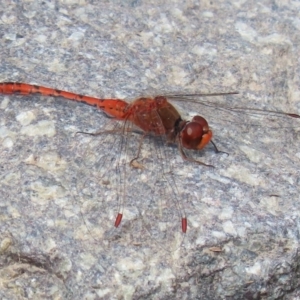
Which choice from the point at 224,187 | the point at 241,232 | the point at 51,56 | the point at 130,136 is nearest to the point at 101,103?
the point at 130,136

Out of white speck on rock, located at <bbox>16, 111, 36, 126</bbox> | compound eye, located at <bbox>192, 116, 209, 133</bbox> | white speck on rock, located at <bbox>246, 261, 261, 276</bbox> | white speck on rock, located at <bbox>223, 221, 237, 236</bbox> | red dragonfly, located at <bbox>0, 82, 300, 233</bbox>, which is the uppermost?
compound eye, located at <bbox>192, 116, 209, 133</bbox>

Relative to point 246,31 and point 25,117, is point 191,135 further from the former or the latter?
A: point 246,31

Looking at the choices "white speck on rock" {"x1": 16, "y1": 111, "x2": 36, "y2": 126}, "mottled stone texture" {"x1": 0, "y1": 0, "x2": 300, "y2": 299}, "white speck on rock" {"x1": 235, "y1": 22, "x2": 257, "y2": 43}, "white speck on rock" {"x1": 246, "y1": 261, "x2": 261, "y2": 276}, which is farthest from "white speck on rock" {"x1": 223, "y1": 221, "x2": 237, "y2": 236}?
"white speck on rock" {"x1": 235, "y1": 22, "x2": 257, "y2": 43}

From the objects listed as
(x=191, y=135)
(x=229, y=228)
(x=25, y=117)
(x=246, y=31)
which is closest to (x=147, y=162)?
(x=191, y=135)

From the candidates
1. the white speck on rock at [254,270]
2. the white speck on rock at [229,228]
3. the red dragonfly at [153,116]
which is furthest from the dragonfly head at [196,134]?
the white speck on rock at [254,270]

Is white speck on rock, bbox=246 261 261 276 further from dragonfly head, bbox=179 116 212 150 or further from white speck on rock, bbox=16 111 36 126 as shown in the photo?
white speck on rock, bbox=16 111 36 126

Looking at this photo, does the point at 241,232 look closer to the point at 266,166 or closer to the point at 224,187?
the point at 224,187

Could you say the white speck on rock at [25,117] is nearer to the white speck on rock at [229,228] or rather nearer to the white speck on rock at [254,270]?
the white speck on rock at [229,228]
